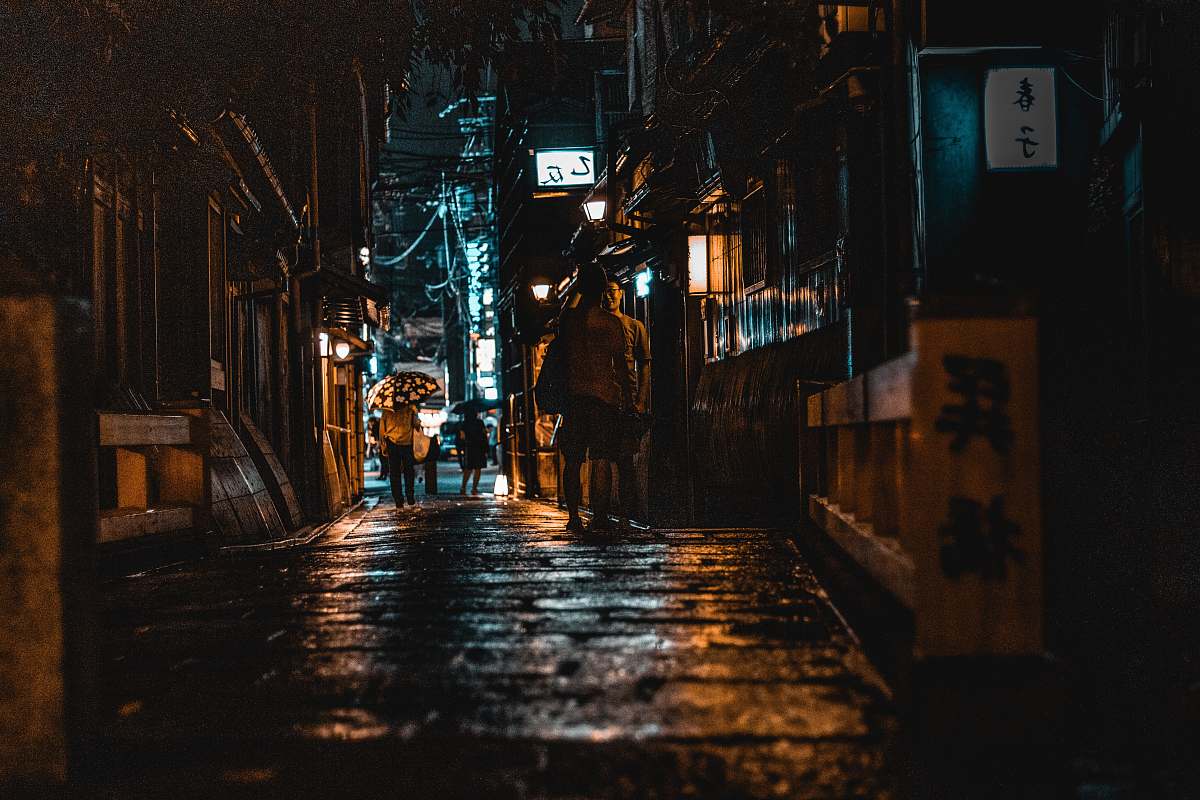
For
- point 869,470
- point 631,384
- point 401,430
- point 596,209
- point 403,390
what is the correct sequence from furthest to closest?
point 403,390 → point 401,430 → point 596,209 → point 631,384 → point 869,470

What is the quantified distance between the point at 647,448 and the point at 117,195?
34.8 feet

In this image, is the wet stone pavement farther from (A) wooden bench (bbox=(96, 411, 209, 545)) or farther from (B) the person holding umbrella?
(B) the person holding umbrella

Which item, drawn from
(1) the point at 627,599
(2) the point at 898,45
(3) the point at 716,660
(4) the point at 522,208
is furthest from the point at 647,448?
(4) the point at 522,208

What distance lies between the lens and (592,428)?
11203 mm

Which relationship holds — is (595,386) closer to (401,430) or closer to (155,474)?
(155,474)

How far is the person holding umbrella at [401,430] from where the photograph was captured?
25.4m

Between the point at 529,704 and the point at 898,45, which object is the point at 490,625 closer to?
the point at 529,704

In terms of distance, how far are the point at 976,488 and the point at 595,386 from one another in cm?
721

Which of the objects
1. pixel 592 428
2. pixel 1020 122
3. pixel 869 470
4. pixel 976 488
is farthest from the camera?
pixel 592 428

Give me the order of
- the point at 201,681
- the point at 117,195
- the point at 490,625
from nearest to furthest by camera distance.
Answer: the point at 201,681 < the point at 490,625 < the point at 117,195

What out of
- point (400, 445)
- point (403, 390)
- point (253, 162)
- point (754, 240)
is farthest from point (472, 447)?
point (754, 240)

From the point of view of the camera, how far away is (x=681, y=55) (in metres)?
14.9

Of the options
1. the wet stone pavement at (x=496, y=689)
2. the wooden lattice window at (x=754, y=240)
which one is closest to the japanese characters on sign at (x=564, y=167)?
the wooden lattice window at (x=754, y=240)

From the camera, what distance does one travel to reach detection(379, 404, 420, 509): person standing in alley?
25.3m
